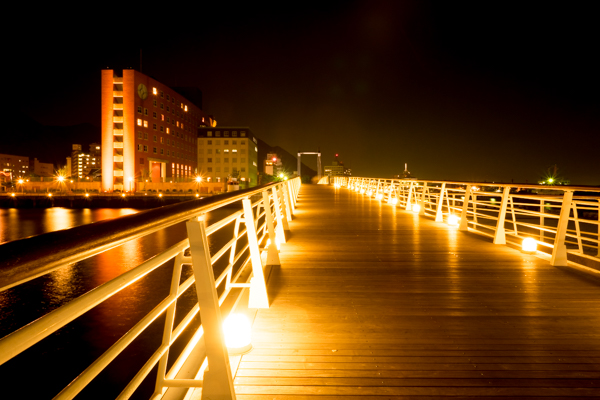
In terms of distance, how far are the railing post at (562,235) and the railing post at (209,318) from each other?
5426mm

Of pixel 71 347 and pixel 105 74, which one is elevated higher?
pixel 105 74

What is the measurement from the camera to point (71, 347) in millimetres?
23109

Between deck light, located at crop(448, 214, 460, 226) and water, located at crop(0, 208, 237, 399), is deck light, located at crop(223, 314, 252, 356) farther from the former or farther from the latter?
water, located at crop(0, 208, 237, 399)

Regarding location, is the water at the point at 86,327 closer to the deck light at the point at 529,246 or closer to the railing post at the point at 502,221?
the railing post at the point at 502,221

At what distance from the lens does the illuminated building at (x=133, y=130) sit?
70.5m

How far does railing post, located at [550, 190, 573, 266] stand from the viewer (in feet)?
18.2

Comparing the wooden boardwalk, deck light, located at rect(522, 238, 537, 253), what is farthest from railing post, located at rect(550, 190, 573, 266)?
deck light, located at rect(522, 238, 537, 253)

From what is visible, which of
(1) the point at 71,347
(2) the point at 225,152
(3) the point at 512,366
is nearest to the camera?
(3) the point at 512,366

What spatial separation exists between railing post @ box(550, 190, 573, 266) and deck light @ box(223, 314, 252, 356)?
16.1 ft

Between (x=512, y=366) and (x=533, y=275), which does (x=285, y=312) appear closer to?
(x=512, y=366)

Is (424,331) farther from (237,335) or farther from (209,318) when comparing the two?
(209,318)

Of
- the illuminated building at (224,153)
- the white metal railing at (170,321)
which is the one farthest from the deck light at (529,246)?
the illuminated building at (224,153)

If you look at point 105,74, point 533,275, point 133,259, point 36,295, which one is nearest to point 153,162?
point 105,74

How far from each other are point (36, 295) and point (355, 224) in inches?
1373
